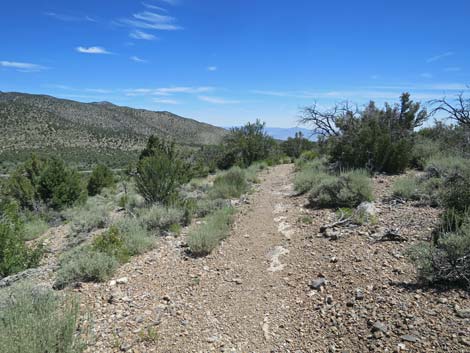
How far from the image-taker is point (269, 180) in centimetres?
1551

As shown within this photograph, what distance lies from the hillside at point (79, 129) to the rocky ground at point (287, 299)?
33119mm

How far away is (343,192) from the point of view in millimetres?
8297

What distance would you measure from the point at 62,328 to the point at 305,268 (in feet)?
11.9

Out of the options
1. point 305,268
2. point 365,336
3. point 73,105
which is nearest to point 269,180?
point 305,268

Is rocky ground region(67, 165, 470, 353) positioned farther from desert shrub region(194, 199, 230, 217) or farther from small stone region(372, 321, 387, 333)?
desert shrub region(194, 199, 230, 217)

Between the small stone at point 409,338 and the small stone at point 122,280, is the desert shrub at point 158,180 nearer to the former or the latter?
the small stone at point 122,280

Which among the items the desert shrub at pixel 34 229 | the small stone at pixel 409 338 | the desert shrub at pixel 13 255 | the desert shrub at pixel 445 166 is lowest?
the desert shrub at pixel 34 229

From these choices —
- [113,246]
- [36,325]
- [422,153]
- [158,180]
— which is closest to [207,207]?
[158,180]

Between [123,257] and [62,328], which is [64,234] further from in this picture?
[62,328]

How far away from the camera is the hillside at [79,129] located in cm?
5094

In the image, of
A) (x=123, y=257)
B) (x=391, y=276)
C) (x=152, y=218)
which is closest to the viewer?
(x=391, y=276)

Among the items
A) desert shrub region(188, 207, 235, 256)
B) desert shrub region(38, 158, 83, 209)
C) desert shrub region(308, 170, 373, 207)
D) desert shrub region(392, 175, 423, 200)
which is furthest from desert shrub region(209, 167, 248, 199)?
desert shrub region(38, 158, 83, 209)

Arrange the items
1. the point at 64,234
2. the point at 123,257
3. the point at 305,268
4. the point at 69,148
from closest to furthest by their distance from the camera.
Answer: the point at 305,268 → the point at 123,257 → the point at 64,234 → the point at 69,148

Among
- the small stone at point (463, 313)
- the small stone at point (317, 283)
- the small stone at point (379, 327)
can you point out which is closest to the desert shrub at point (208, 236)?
the small stone at point (317, 283)
